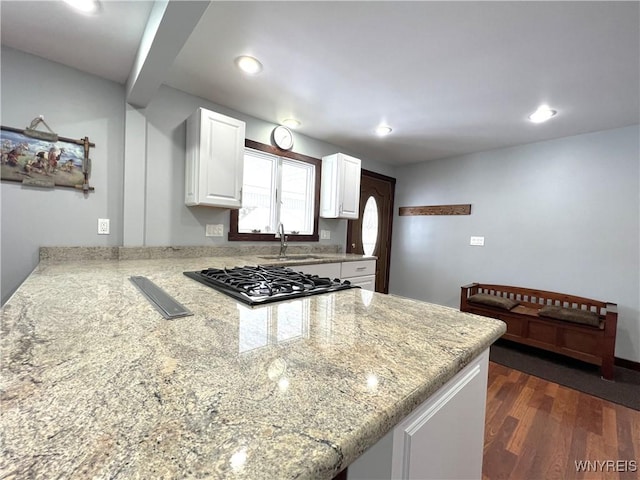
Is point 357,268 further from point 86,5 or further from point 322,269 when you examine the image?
point 86,5

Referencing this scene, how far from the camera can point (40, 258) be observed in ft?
6.22

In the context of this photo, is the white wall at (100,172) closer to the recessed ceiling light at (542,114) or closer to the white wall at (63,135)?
the white wall at (63,135)

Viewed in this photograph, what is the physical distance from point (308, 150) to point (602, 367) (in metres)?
3.50

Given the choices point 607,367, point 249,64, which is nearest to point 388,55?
point 249,64

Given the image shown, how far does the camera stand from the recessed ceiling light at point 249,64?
6.00ft

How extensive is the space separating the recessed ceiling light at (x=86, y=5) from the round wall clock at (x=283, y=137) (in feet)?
5.40

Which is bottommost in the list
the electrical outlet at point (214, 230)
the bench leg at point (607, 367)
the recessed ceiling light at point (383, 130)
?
the bench leg at point (607, 367)

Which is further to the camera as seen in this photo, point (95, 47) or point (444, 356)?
point (95, 47)

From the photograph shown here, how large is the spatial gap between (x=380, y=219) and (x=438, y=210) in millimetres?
859

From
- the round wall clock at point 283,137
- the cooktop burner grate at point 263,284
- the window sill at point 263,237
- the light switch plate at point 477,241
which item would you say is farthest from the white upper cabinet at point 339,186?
the cooktop burner grate at point 263,284

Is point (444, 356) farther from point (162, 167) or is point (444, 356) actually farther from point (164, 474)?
point (162, 167)

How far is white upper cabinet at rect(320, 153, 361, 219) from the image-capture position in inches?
128

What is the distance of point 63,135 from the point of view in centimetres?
194

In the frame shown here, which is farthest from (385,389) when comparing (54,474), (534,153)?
(534,153)
